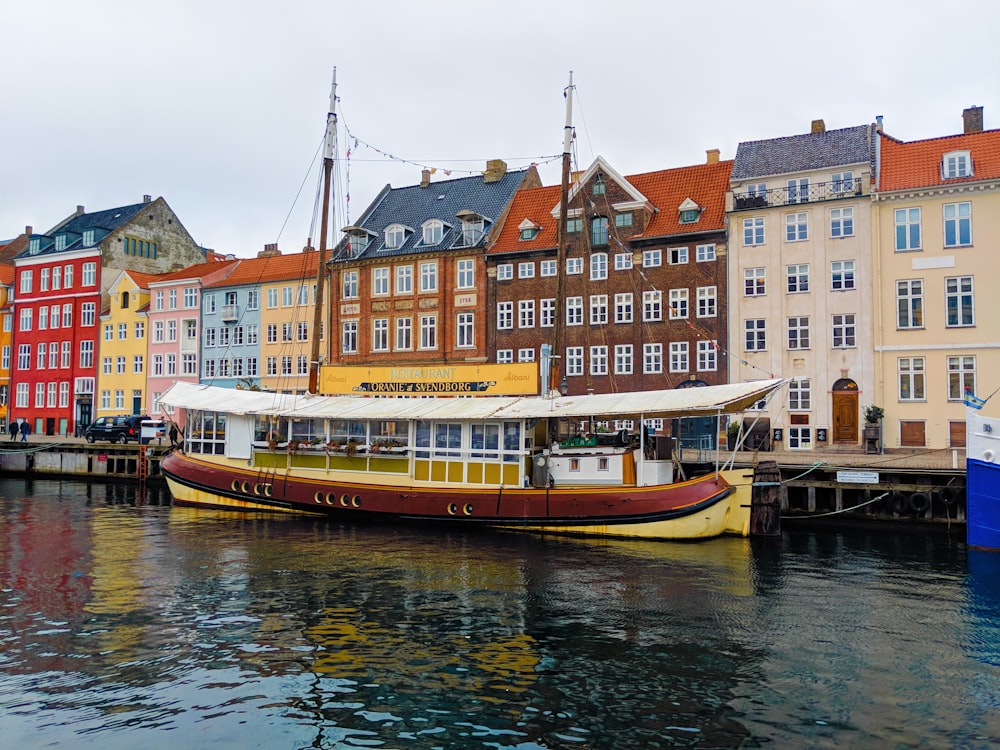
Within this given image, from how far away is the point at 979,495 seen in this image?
2773 cm

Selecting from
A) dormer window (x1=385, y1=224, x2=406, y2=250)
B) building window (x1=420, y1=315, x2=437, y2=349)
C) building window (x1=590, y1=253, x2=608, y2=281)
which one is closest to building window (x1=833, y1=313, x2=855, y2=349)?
building window (x1=590, y1=253, x2=608, y2=281)

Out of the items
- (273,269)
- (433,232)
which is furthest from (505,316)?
(273,269)

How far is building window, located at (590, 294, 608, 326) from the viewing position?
50.4 metres

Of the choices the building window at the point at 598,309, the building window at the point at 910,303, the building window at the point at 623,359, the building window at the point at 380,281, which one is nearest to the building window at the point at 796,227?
the building window at the point at 910,303

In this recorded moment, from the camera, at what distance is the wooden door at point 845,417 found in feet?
142

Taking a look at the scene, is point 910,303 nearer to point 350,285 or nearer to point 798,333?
point 798,333

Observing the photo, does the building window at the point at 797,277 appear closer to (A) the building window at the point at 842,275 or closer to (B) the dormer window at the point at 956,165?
(A) the building window at the point at 842,275

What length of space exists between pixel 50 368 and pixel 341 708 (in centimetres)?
7184

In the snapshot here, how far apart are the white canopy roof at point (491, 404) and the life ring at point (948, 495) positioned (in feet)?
27.2

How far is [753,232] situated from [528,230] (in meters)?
13.8

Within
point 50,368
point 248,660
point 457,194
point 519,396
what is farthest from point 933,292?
point 50,368

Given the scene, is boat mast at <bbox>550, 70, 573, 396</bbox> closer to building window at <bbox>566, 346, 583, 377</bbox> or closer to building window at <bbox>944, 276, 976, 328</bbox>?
building window at <bbox>566, 346, 583, 377</bbox>

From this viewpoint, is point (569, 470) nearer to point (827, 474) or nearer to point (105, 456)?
point (827, 474)

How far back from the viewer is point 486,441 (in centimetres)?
3189
